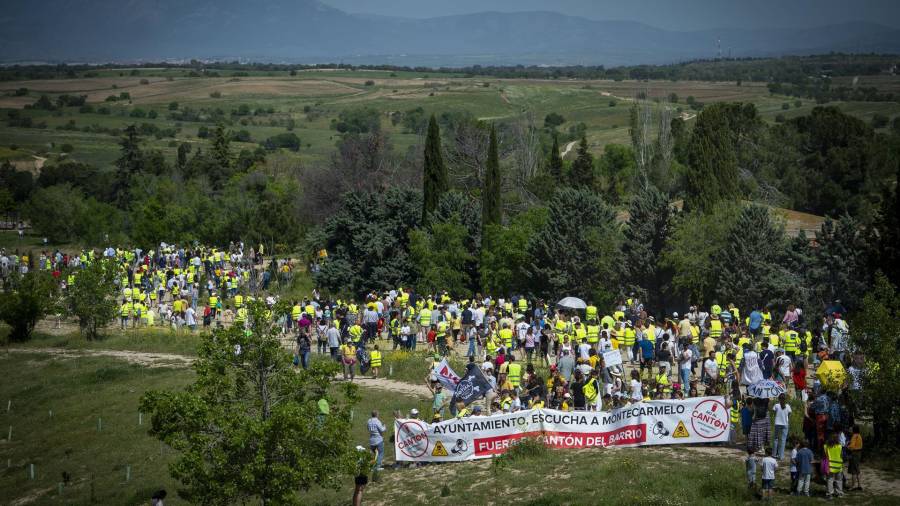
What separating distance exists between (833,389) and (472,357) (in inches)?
507

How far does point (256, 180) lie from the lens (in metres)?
95.7

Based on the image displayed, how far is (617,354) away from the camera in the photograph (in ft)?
85.7

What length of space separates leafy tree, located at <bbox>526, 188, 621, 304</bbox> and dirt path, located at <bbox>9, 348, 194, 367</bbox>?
1648cm

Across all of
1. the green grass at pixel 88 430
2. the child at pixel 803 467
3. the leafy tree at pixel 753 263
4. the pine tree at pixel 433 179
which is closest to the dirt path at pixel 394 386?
the green grass at pixel 88 430

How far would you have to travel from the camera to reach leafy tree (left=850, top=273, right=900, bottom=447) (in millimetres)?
20828

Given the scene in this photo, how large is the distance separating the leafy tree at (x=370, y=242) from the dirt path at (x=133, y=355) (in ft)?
45.3

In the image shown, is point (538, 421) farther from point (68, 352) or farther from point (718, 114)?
point (718, 114)

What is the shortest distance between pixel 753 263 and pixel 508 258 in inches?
476

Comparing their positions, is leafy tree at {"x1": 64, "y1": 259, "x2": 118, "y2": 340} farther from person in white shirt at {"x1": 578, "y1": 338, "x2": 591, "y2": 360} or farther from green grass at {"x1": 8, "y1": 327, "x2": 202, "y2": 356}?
person in white shirt at {"x1": 578, "y1": 338, "x2": 591, "y2": 360}

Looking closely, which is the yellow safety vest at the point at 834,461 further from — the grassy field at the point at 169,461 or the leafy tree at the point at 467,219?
the leafy tree at the point at 467,219

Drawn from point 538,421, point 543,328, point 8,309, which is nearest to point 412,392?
point 543,328

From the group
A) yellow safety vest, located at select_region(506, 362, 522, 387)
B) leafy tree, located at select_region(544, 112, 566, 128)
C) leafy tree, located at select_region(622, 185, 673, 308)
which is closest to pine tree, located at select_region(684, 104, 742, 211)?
leafy tree, located at select_region(622, 185, 673, 308)

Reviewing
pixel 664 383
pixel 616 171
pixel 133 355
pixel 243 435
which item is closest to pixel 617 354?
pixel 664 383

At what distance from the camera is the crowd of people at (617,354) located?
20.7 m
